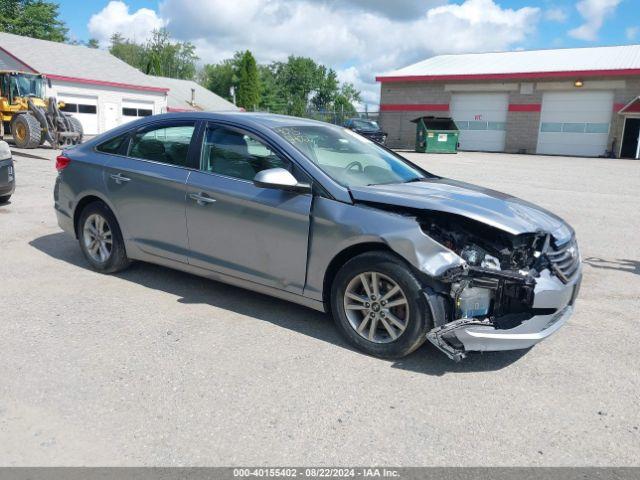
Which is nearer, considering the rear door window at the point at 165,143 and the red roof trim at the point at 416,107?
the rear door window at the point at 165,143

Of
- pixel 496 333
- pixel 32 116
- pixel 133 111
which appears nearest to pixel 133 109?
pixel 133 111

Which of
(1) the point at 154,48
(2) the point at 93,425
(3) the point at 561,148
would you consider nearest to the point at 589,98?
(3) the point at 561,148

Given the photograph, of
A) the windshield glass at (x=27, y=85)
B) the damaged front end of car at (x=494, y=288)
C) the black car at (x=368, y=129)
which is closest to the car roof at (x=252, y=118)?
the damaged front end of car at (x=494, y=288)

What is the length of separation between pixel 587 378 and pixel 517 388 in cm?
53

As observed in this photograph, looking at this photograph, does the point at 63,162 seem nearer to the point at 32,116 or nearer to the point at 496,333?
the point at 496,333

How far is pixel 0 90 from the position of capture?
2122 cm

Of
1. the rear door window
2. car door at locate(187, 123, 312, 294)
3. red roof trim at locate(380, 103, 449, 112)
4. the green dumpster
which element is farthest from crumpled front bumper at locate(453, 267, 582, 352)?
red roof trim at locate(380, 103, 449, 112)

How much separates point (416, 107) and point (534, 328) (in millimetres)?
33421

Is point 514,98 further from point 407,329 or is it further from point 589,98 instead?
point 407,329

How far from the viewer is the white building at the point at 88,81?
32.3 meters

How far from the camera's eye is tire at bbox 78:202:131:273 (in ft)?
17.0

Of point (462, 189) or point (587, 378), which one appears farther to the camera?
point (462, 189)

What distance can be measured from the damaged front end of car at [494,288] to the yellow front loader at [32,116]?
731 inches

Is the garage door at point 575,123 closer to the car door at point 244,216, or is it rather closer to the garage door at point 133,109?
the garage door at point 133,109
